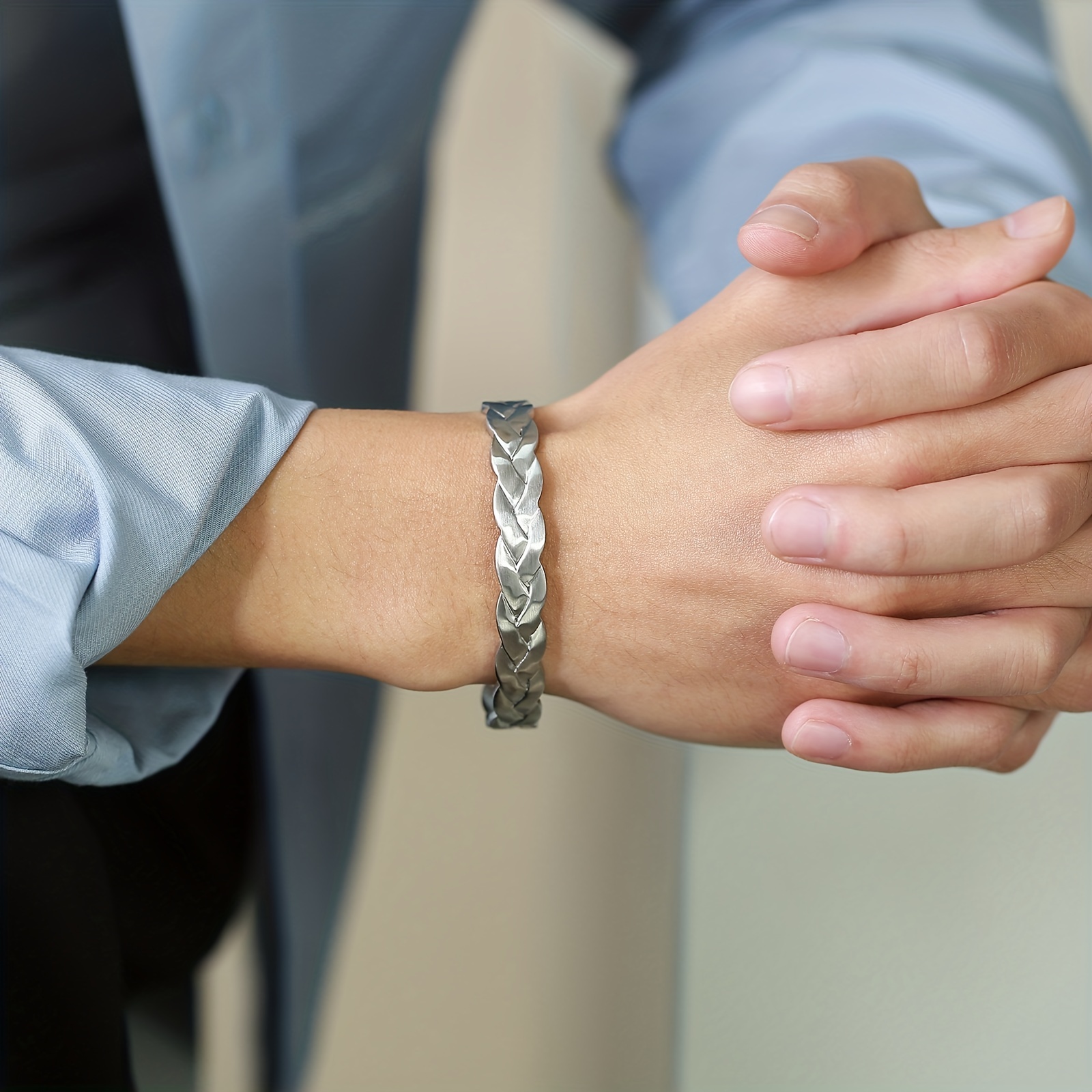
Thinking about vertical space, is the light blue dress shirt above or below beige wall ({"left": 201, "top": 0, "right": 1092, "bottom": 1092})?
above

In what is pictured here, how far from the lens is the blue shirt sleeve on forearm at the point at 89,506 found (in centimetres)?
32

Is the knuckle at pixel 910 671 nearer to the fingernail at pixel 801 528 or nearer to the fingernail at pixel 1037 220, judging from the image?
the fingernail at pixel 801 528

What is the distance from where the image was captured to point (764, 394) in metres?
0.37

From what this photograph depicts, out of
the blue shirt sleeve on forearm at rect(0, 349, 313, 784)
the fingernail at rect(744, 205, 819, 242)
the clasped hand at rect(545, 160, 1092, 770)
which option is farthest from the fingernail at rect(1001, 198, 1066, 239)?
the blue shirt sleeve on forearm at rect(0, 349, 313, 784)

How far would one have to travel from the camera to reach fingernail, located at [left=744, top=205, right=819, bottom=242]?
0.37 m

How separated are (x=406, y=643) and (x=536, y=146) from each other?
0.77 metres

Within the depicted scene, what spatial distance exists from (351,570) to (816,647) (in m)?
0.21

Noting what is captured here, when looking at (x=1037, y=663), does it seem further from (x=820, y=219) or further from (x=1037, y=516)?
(x=820, y=219)

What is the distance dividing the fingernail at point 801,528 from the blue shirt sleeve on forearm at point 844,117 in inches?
12.3

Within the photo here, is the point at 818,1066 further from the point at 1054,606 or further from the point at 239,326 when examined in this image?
the point at 239,326

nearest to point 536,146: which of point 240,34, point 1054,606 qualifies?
point 240,34

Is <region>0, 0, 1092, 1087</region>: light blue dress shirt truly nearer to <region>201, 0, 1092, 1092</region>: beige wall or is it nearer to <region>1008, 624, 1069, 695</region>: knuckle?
<region>201, 0, 1092, 1092</region>: beige wall

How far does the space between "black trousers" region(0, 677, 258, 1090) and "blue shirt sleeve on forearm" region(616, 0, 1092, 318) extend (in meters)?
0.54

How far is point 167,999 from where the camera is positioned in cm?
44
